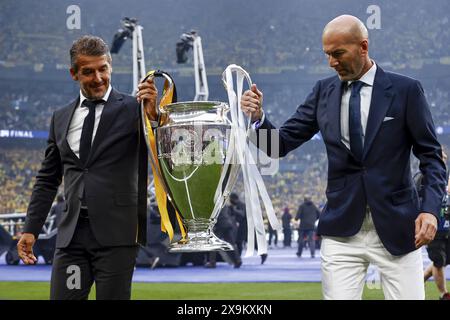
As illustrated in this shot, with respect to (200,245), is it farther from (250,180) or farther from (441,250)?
(441,250)

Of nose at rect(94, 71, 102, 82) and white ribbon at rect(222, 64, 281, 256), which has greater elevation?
nose at rect(94, 71, 102, 82)

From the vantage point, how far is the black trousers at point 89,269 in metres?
2.30

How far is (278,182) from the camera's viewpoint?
82.0 ft

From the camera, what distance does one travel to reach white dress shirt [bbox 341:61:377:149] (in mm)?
2123

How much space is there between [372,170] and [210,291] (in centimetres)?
649

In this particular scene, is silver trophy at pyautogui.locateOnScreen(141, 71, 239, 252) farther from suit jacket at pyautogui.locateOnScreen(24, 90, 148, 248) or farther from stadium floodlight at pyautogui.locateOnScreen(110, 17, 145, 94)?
stadium floodlight at pyautogui.locateOnScreen(110, 17, 145, 94)

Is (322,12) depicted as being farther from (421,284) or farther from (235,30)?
(421,284)

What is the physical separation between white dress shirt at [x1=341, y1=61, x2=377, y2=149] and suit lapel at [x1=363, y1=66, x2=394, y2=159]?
0.02 m

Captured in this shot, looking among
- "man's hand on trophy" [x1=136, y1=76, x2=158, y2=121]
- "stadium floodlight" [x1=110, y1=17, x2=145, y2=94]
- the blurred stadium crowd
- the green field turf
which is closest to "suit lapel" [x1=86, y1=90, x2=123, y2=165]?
"man's hand on trophy" [x1=136, y1=76, x2=158, y2=121]

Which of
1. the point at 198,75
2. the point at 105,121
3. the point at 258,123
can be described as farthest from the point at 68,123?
the point at 198,75

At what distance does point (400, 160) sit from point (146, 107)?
0.75 metres

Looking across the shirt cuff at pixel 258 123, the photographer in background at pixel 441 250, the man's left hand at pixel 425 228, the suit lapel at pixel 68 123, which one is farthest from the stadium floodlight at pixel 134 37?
the man's left hand at pixel 425 228

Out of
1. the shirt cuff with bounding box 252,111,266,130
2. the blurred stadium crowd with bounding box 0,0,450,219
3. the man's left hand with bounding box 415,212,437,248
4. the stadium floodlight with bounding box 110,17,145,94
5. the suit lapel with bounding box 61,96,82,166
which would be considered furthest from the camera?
the blurred stadium crowd with bounding box 0,0,450,219

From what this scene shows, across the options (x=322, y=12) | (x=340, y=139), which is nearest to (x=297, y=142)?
(x=340, y=139)
